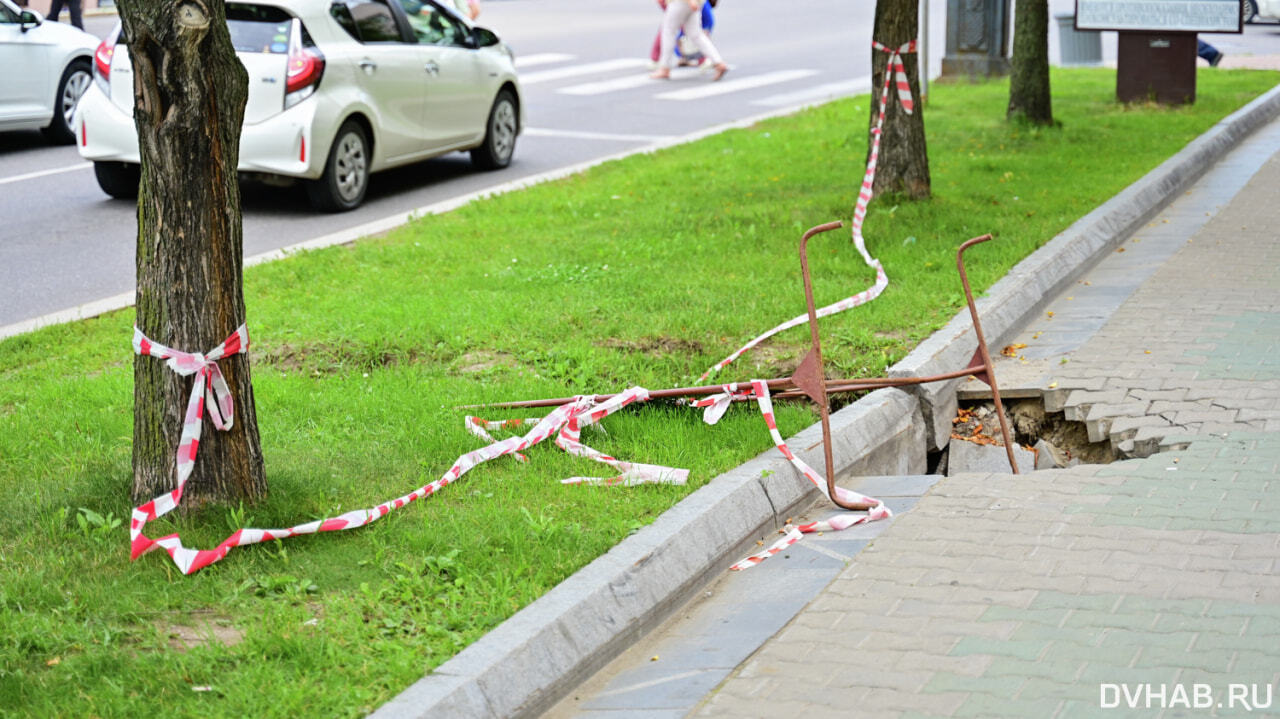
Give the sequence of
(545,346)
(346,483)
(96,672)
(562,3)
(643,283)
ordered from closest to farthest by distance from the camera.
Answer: (96,672) < (346,483) < (545,346) < (643,283) < (562,3)

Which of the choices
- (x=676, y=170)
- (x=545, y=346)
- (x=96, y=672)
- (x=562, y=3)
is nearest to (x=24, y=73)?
(x=676, y=170)

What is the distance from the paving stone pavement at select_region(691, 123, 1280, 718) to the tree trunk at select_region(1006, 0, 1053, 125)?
7709 mm

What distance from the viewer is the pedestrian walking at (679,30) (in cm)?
2086

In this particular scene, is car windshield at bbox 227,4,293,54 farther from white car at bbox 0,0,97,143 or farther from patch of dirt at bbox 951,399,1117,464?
patch of dirt at bbox 951,399,1117,464

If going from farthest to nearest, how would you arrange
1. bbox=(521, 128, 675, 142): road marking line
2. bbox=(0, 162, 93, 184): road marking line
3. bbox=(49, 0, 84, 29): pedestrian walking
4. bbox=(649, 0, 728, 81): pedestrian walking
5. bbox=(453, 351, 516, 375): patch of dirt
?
bbox=(49, 0, 84, 29): pedestrian walking → bbox=(649, 0, 728, 81): pedestrian walking → bbox=(521, 128, 675, 142): road marking line → bbox=(0, 162, 93, 184): road marking line → bbox=(453, 351, 516, 375): patch of dirt

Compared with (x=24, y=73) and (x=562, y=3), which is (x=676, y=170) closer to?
(x=24, y=73)

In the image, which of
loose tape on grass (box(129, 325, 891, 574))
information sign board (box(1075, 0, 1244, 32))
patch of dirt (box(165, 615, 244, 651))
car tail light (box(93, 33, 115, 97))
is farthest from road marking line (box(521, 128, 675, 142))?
patch of dirt (box(165, 615, 244, 651))

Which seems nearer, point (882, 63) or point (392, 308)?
point (392, 308)

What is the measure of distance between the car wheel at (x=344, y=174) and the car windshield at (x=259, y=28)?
0.80 metres

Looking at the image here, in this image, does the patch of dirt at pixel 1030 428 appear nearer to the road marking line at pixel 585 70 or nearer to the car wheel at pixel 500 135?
the car wheel at pixel 500 135

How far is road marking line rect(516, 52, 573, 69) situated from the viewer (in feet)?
73.3

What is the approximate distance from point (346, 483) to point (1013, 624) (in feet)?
7.54

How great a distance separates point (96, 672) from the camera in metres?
3.72

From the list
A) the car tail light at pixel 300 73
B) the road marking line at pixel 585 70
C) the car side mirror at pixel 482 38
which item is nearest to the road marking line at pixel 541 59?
the road marking line at pixel 585 70
